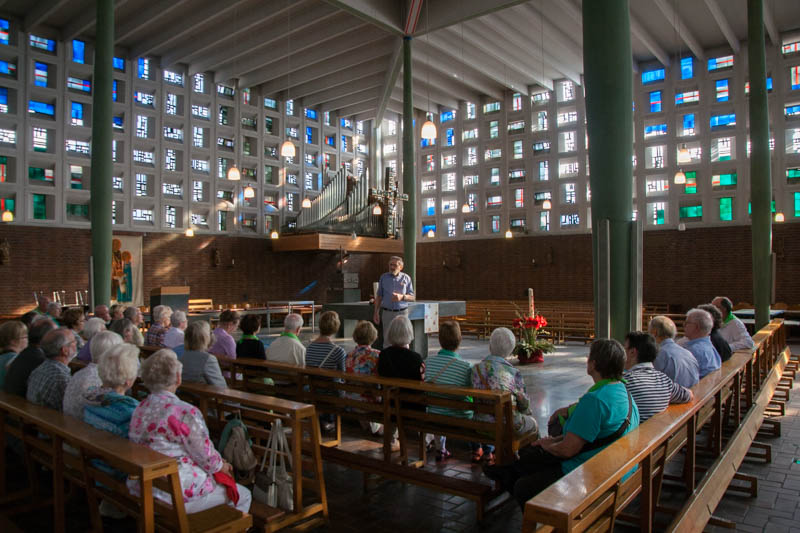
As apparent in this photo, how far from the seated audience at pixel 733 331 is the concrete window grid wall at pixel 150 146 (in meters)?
13.8

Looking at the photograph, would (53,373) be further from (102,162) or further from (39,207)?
(39,207)

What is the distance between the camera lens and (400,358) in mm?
3896

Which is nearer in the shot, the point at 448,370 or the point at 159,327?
the point at 448,370

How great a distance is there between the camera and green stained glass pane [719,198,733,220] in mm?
15203

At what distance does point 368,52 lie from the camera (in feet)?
51.2

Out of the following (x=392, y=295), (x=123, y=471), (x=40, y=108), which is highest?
(x=40, y=108)

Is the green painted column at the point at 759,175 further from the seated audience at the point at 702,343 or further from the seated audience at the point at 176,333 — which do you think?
the seated audience at the point at 176,333

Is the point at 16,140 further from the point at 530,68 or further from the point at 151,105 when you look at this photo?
the point at 530,68

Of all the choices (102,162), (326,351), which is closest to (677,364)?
(326,351)

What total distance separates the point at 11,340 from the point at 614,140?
4.51 meters

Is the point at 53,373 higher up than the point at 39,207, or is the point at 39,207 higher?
the point at 39,207

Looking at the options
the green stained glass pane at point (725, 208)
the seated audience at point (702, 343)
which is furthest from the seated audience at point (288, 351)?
the green stained glass pane at point (725, 208)

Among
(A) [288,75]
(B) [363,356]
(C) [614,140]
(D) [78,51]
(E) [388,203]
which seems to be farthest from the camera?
(E) [388,203]

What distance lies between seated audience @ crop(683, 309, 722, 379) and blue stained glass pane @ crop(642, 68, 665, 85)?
1394 centimetres
